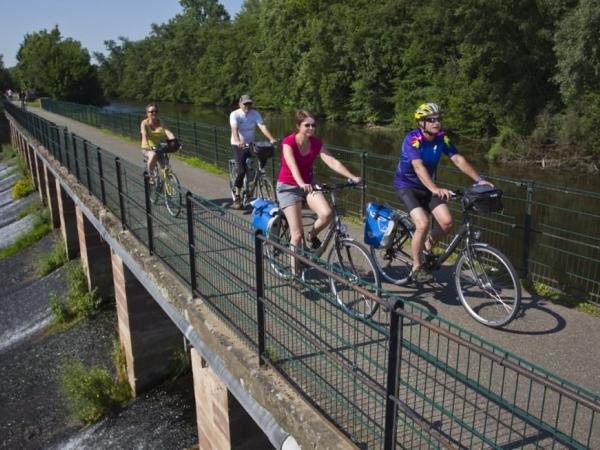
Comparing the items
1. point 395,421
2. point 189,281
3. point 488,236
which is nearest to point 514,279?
point 395,421

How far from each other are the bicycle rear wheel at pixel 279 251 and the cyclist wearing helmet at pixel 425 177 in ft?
4.10

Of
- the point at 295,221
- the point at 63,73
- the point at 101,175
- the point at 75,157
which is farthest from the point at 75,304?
the point at 63,73

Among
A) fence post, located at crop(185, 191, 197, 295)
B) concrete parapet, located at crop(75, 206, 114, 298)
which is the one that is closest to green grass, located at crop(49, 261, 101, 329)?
concrete parapet, located at crop(75, 206, 114, 298)

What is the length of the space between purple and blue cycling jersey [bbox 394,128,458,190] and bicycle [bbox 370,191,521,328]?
357 mm

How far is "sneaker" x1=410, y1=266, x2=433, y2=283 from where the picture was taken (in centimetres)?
593

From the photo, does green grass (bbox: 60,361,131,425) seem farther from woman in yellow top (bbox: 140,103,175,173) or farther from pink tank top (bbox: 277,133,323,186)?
pink tank top (bbox: 277,133,323,186)

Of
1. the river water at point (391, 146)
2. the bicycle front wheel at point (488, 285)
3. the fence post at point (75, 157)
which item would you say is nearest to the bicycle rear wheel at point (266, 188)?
the bicycle front wheel at point (488, 285)

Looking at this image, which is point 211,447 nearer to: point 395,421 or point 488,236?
point 395,421

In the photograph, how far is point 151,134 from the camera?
10008 mm

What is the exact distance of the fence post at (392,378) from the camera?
2.98 meters

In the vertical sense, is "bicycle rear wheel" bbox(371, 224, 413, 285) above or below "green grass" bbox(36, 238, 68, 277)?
above

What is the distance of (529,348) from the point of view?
503 cm

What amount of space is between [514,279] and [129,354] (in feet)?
22.2

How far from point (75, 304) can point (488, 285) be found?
1054 cm
